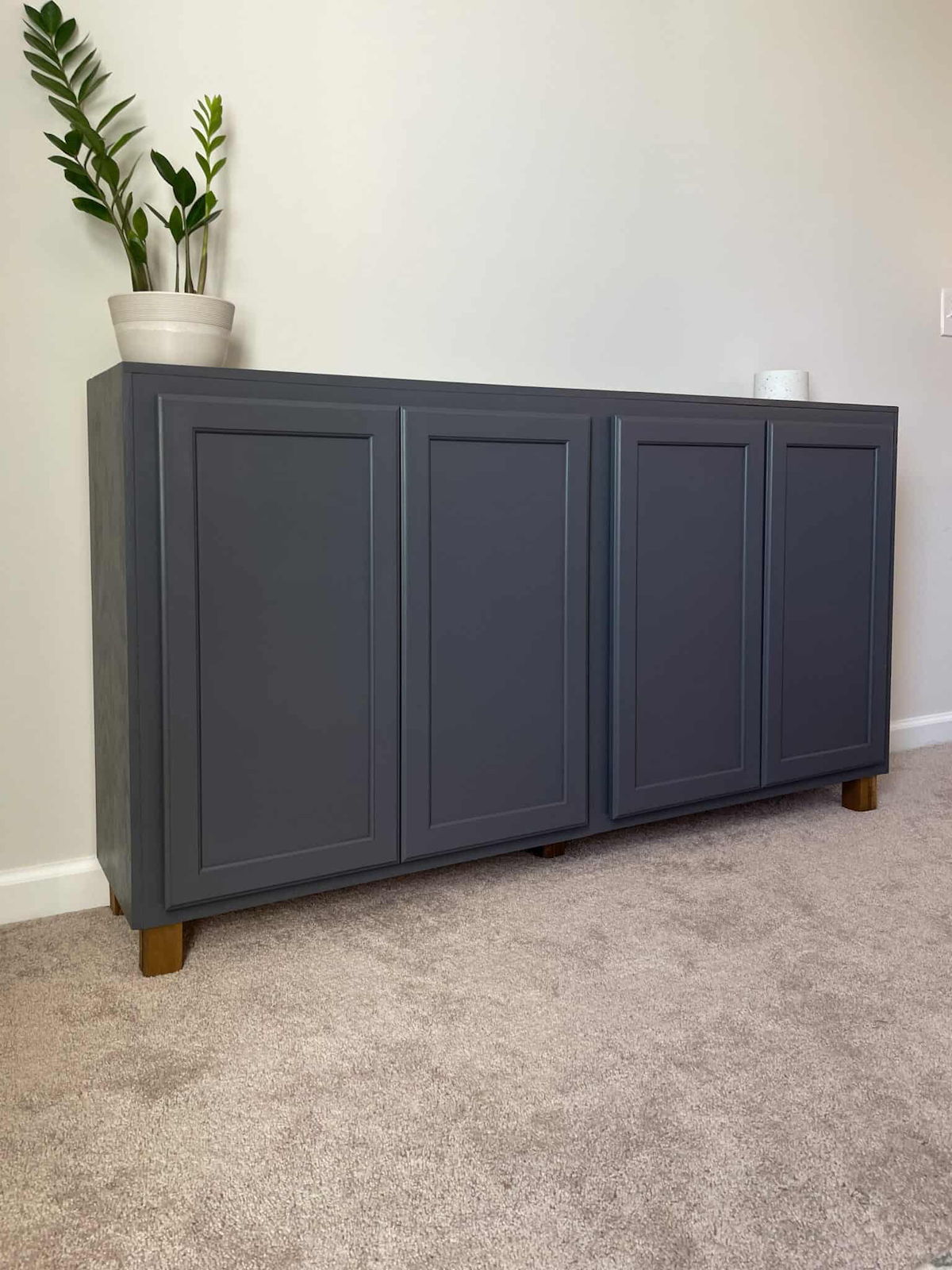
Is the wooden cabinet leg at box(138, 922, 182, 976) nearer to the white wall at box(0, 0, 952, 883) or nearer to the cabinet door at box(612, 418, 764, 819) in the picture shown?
the white wall at box(0, 0, 952, 883)

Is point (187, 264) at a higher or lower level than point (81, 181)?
lower

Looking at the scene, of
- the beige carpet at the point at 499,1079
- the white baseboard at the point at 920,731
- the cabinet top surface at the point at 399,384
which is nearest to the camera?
the beige carpet at the point at 499,1079

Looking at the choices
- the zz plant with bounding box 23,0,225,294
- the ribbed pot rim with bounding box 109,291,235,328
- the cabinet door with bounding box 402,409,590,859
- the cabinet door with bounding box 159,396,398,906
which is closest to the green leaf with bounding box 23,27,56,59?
the zz plant with bounding box 23,0,225,294

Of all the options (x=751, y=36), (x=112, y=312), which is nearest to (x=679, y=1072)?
(x=112, y=312)

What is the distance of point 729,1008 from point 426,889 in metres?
0.64

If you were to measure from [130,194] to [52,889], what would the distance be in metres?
1.18

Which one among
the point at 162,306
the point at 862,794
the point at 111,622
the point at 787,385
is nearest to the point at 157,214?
the point at 162,306

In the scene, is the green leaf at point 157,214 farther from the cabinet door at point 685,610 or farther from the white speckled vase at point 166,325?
the cabinet door at point 685,610

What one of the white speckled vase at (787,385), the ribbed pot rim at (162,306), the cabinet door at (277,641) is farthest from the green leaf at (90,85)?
the white speckled vase at (787,385)

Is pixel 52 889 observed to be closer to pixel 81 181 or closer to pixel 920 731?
pixel 81 181

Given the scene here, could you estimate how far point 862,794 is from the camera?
2.40m

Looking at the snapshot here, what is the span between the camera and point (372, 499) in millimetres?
1688

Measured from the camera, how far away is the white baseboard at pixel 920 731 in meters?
2.99

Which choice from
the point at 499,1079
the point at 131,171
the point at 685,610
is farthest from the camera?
the point at 685,610
